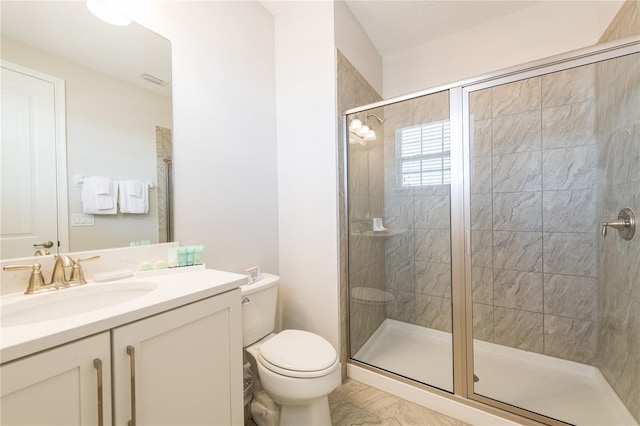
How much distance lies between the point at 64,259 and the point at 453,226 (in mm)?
1864

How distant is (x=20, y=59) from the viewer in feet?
2.95

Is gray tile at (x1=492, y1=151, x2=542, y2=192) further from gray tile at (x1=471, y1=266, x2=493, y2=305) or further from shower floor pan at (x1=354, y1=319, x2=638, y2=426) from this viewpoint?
shower floor pan at (x1=354, y1=319, x2=638, y2=426)

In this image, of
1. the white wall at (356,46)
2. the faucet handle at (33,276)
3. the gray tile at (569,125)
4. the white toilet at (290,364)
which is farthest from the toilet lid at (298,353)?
the gray tile at (569,125)

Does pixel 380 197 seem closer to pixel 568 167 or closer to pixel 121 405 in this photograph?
pixel 568 167

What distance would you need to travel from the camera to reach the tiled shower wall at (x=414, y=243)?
187cm

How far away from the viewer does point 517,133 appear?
76.0 inches

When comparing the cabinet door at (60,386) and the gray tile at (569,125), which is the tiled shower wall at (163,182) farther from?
the gray tile at (569,125)

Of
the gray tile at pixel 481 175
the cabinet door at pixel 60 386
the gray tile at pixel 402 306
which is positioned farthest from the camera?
the gray tile at pixel 402 306

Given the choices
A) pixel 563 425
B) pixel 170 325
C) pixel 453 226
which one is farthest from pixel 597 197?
pixel 170 325

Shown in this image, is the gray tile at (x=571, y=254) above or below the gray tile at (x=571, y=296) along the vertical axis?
above

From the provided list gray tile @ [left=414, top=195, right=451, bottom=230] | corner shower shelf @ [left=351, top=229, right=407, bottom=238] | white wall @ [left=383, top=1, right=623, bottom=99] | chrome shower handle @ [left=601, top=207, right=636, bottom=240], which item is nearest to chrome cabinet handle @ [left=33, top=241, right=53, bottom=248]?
corner shower shelf @ [left=351, top=229, right=407, bottom=238]

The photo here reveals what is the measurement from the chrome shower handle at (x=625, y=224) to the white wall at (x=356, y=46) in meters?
1.89

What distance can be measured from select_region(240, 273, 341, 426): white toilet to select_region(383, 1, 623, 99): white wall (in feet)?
7.63

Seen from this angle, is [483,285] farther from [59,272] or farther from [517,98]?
[59,272]
